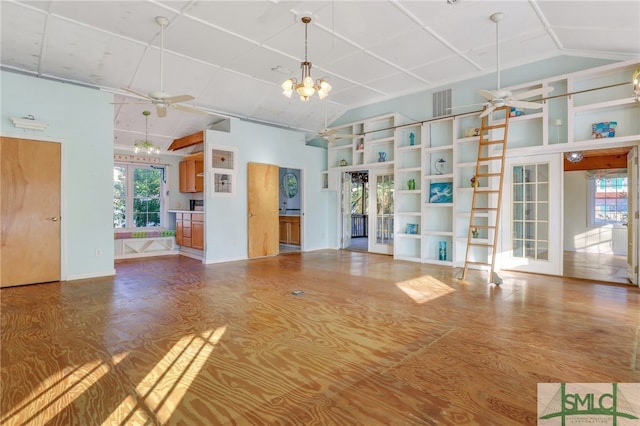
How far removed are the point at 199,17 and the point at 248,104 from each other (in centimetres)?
290

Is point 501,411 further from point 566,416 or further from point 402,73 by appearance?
point 402,73

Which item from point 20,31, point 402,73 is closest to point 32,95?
point 20,31

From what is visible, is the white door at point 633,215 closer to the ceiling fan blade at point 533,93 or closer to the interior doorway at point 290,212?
the ceiling fan blade at point 533,93

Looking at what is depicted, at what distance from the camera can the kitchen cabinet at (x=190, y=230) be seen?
25.1ft

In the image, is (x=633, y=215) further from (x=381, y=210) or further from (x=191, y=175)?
(x=191, y=175)

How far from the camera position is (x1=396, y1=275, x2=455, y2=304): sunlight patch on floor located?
4.28 meters

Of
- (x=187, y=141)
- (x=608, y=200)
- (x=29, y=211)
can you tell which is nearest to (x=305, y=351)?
(x=29, y=211)

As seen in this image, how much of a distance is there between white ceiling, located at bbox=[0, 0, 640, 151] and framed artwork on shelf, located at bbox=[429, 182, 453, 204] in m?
2.08

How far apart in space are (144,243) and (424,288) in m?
6.79

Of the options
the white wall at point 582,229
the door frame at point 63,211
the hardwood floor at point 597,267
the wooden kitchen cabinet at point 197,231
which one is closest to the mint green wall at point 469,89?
the hardwood floor at point 597,267

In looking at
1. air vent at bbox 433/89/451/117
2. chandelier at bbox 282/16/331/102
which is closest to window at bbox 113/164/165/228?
chandelier at bbox 282/16/331/102

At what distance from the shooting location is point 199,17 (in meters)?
4.28

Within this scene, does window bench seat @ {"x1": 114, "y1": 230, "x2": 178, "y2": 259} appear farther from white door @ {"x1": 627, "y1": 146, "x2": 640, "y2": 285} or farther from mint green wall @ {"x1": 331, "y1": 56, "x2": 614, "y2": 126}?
white door @ {"x1": 627, "y1": 146, "x2": 640, "y2": 285}

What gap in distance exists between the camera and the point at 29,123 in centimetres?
484
